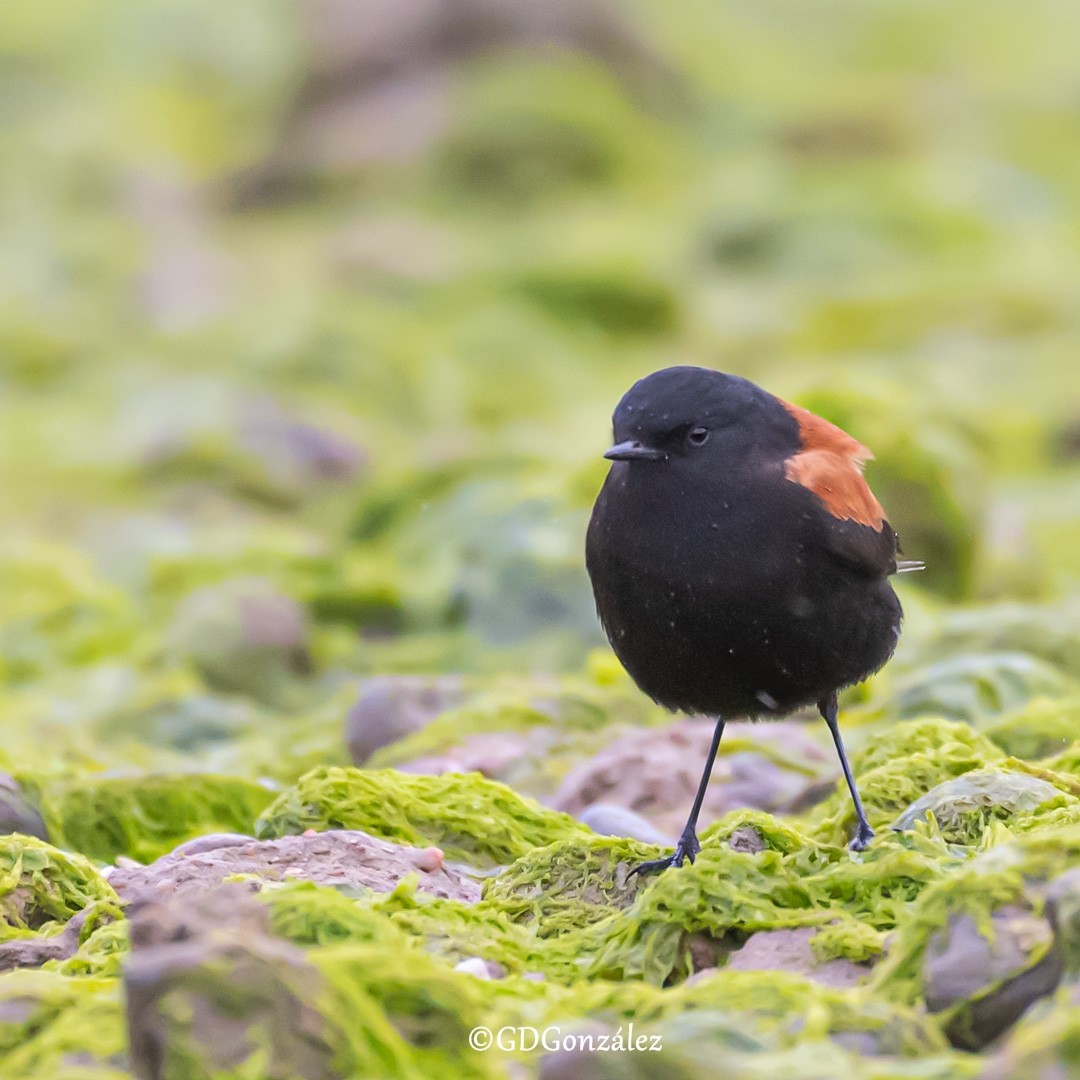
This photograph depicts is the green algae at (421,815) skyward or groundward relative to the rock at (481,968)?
groundward

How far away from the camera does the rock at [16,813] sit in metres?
6.45

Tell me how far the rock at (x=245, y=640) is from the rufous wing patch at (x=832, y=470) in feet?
17.1

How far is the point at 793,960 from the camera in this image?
15.9 feet

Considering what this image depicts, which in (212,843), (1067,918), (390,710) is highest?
(1067,918)

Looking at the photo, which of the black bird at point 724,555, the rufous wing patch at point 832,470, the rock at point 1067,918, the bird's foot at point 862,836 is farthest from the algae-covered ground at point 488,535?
the rufous wing patch at point 832,470

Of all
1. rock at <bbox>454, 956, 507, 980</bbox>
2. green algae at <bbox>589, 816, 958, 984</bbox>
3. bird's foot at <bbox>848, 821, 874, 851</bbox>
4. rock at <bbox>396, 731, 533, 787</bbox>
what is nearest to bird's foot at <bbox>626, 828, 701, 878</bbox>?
green algae at <bbox>589, 816, 958, 984</bbox>

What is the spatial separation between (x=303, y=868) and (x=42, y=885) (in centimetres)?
Answer: 88

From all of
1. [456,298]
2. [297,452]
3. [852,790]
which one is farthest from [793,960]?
[456,298]

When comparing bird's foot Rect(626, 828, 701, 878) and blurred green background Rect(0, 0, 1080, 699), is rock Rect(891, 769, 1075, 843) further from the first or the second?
blurred green background Rect(0, 0, 1080, 699)

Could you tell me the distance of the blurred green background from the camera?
38.9 ft

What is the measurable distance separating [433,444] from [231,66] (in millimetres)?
18443

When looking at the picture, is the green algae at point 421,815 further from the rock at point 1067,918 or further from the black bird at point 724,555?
the rock at point 1067,918

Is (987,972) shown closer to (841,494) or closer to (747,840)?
(747,840)

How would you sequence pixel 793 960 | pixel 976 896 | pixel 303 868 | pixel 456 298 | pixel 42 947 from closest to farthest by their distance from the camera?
pixel 976 896
pixel 793 960
pixel 42 947
pixel 303 868
pixel 456 298
